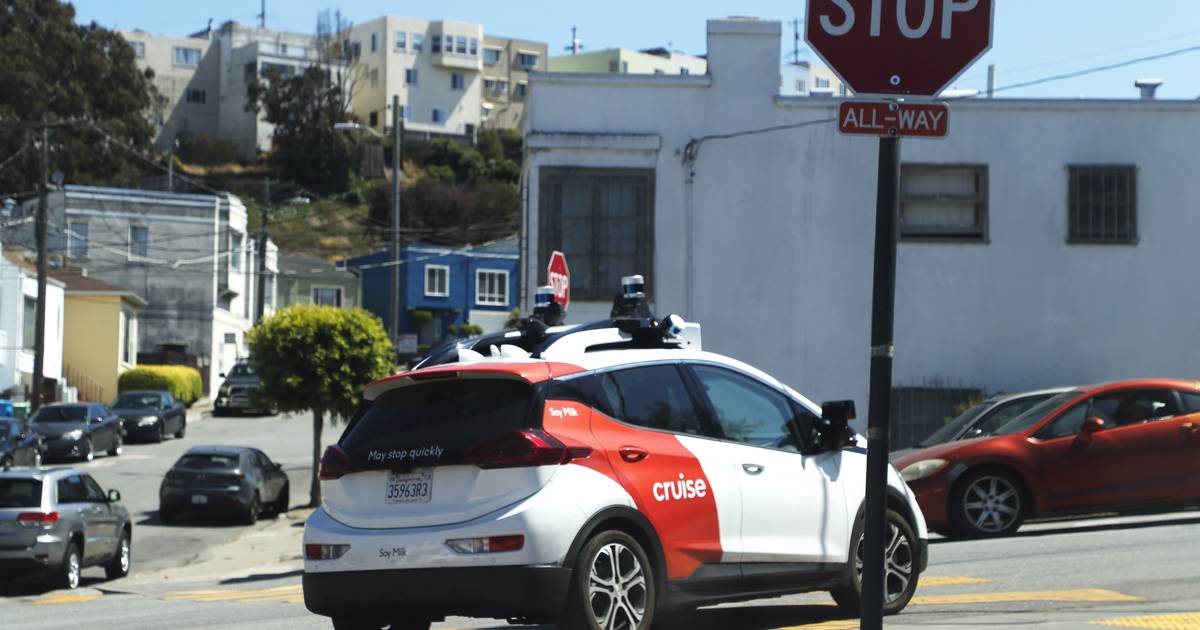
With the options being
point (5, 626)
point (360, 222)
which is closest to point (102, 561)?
point (5, 626)

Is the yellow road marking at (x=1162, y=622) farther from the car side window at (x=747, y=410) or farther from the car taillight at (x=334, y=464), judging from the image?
the car taillight at (x=334, y=464)

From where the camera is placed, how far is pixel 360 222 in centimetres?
9856

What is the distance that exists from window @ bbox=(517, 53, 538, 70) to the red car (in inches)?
4428

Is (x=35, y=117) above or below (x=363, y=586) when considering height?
above

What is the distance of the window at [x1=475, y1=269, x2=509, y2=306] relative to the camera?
8188cm

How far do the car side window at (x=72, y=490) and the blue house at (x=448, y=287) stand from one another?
58.2 metres

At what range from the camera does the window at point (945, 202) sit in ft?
81.6

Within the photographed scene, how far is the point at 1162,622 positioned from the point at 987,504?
21.5 ft

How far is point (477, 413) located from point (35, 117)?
80.8 m

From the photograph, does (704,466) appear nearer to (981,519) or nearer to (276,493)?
(981,519)

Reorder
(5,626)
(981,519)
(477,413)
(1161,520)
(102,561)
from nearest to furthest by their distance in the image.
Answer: (477,413), (5,626), (981,519), (1161,520), (102,561)

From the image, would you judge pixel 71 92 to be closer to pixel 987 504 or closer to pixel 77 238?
pixel 77 238

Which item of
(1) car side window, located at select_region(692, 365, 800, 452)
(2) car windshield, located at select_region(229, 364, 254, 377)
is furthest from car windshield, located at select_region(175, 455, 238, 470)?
(2) car windshield, located at select_region(229, 364, 254, 377)

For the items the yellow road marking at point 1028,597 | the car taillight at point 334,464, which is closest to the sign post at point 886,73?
the car taillight at point 334,464
